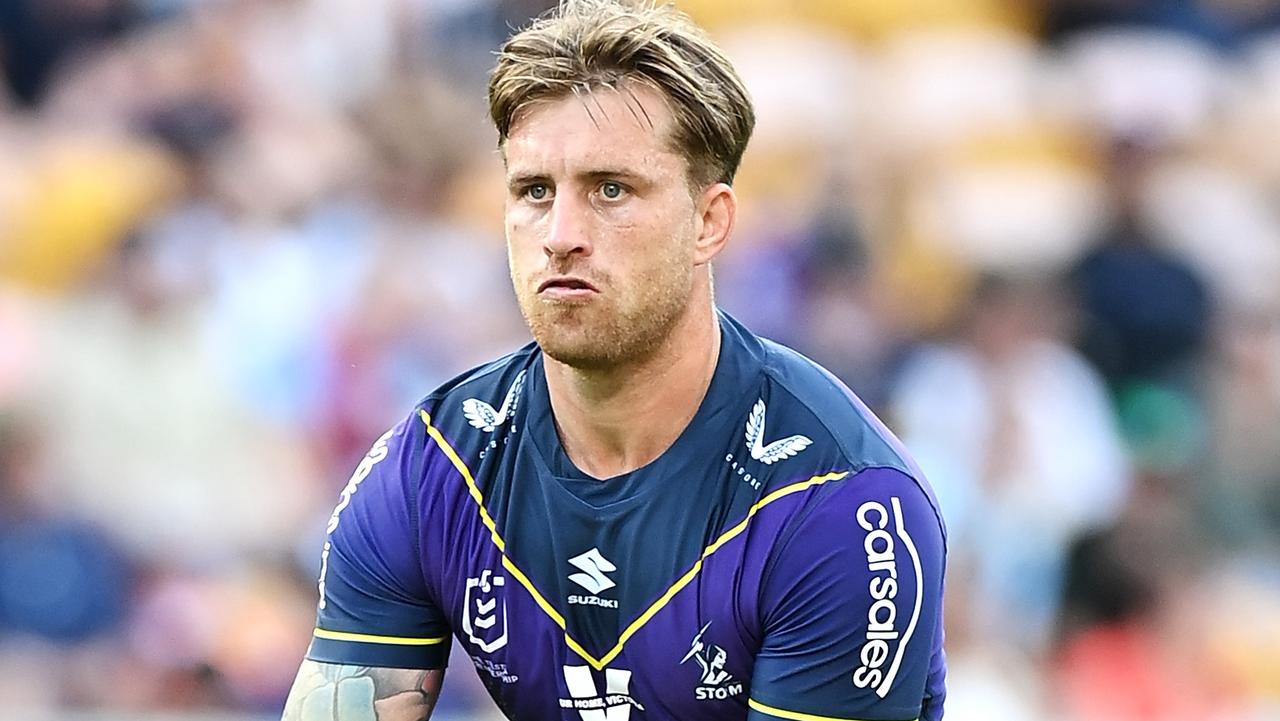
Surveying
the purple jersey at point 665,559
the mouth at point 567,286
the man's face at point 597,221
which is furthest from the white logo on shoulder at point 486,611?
the mouth at point 567,286

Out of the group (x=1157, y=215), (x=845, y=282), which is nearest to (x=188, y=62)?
(x=845, y=282)

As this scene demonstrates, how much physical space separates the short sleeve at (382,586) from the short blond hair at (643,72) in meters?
0.74

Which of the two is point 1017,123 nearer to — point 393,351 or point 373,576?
point 393,351

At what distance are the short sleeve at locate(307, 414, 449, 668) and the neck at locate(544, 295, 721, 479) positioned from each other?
33 centimetres

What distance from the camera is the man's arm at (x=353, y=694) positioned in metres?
4.04

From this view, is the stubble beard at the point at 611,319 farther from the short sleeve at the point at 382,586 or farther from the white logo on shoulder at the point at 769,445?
the short sleeve at the point at 382,586

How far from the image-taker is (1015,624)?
753 cm

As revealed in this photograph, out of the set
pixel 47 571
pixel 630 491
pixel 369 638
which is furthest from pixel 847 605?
pixel 47 571

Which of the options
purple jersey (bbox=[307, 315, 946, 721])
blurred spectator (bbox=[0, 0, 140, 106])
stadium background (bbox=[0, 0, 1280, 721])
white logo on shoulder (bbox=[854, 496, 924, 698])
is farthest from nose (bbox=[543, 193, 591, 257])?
blurred spectator (bbox=[0, 0, 140, 106])

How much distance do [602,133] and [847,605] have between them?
38.8 inches

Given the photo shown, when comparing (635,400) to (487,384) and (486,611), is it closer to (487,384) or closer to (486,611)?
(487,384)

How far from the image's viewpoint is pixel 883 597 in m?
3.81

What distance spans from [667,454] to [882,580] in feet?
1.62

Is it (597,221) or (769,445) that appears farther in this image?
(769,445)
